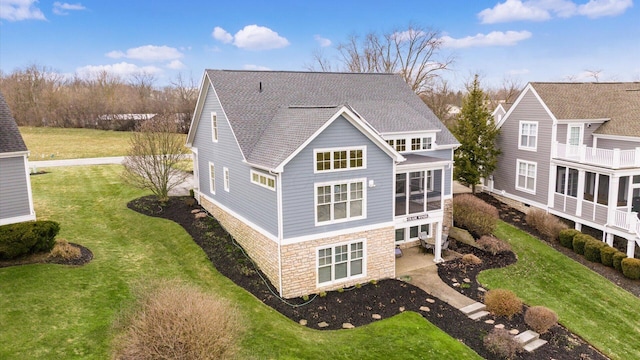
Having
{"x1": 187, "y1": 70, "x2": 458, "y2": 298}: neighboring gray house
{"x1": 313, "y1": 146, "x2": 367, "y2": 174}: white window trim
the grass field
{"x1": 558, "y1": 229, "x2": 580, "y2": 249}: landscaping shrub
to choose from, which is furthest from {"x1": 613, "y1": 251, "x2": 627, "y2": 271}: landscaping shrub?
the grass field

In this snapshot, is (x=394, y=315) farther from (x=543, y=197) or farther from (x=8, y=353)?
(x=543, y=197)

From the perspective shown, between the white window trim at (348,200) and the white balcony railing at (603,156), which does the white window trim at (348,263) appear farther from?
the white balcony railing at (603,156)

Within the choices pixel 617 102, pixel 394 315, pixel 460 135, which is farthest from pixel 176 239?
pixel 617 102

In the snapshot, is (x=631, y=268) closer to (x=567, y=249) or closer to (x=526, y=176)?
(x=567, y=249)

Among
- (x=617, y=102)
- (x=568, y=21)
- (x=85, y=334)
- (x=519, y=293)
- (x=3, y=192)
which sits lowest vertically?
(x=519, y=293)

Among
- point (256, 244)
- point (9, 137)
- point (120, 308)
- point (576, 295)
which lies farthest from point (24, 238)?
point (576, 295)

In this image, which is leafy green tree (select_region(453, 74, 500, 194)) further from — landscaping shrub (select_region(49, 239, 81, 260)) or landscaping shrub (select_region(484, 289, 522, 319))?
landscaping shrub (select_region(49, 239, 81, 260))

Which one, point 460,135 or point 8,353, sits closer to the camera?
point 8,353
